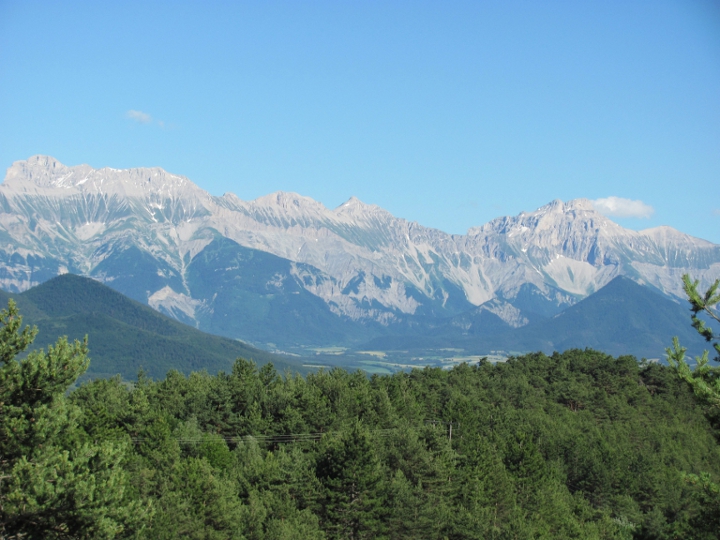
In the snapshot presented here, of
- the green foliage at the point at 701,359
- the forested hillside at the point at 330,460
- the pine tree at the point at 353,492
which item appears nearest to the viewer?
the green foliage at the point at 701,359

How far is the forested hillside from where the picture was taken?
29.3 m

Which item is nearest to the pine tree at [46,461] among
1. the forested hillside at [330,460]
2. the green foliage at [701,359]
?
the forested hillside at [330,460]

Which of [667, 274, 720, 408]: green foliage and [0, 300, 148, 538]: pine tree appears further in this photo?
[667, 274, 720, 408]: green foliage

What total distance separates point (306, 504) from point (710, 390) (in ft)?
137

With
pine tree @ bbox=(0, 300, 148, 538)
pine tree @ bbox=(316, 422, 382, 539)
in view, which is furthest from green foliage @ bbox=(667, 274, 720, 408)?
pine tree @ bbox=(316, 422, 382, 539)

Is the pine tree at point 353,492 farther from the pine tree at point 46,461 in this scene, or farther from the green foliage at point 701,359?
the green foliage at point 701,359

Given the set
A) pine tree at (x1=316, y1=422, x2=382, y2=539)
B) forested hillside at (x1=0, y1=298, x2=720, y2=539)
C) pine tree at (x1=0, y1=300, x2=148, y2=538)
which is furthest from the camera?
pine tree at (x1=316, y1=422, x2=382, y2=539)

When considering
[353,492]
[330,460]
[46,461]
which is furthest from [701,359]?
[330,460]

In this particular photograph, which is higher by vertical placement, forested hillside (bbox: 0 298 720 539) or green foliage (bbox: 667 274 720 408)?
green foliage (bbox: 667 274 720 408)

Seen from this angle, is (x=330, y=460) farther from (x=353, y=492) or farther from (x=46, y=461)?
(x=46, y=461)

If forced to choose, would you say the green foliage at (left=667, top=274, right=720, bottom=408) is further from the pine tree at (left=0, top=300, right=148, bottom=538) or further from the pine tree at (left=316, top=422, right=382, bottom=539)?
the pine tree at (left=316, top=422, right=382, bottom=539)

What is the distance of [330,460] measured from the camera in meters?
65.9

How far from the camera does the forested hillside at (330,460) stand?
2931cm

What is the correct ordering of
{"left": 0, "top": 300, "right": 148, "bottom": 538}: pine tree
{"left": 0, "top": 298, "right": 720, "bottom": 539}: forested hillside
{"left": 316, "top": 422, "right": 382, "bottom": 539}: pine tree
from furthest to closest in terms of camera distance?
{"left": 316, "top": 422, "right": 382, "bottom": 539}: pine tree, {"left": 0, "top": 298, "right": 720, "bottom": 539}: forested hillside, {"left": 0, "top": 300, "right": 148, "bottom": 538}: pine tree
